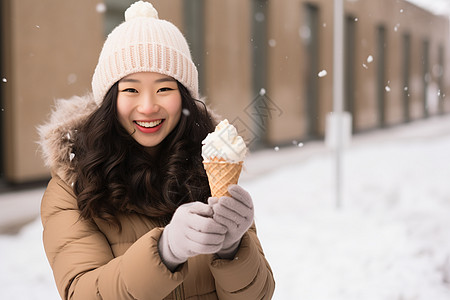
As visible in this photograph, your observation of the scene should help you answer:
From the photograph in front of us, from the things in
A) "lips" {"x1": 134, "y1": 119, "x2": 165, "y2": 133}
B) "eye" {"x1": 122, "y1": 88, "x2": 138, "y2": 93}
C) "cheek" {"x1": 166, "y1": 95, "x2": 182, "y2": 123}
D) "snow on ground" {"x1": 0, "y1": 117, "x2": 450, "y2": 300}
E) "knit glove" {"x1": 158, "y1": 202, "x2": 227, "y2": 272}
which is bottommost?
"snow on ground" {"x1": 0, "y1": 117, "x2": 450, "y2": 300}

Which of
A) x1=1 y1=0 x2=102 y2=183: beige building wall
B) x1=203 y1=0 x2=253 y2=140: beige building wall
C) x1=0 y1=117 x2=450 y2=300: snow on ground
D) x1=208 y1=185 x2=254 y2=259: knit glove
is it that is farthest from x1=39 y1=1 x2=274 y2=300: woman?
x1=1 y1=0 x2=102 y2=183: beige building wall

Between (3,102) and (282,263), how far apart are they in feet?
15.8

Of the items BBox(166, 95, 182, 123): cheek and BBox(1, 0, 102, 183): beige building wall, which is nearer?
BBox(166, 95, 182, 123): cheek

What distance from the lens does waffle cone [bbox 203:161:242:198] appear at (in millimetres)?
1087

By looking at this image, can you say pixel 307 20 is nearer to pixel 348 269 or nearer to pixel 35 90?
pixel 35 90

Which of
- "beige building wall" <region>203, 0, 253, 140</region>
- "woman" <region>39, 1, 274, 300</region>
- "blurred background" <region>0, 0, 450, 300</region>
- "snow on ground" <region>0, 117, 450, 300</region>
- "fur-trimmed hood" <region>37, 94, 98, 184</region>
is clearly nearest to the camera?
"woman" <region>39, 1, 274, 300</region>

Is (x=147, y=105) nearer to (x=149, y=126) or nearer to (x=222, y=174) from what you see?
(x=149, y=126)

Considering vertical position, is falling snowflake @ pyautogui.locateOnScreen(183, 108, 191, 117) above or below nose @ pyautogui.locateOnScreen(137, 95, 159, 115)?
below

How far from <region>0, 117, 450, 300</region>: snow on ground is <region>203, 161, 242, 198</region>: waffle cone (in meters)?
0.76

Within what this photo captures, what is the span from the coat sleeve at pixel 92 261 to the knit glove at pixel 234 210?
0.61 ft

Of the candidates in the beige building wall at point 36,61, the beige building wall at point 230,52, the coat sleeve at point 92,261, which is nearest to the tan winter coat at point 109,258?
the coat sleeve at point 92,261

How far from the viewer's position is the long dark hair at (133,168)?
1357mm

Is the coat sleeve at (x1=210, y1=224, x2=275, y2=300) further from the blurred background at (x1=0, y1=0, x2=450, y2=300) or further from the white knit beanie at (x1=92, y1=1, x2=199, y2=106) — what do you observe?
the white knit beanie at (x1=92, y1=1, x2=199, y2=106)

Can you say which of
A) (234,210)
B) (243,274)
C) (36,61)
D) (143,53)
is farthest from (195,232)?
(36,61)
